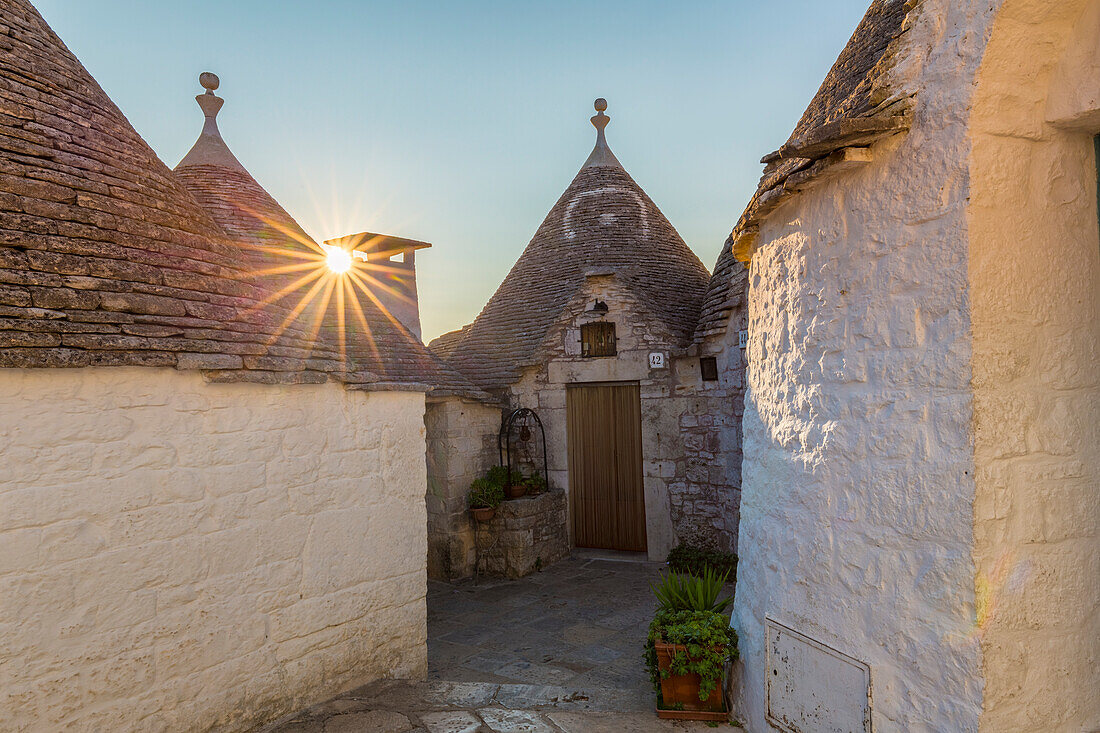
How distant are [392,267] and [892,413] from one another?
12886mm

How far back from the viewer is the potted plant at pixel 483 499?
8422 millimetres

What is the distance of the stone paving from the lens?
3.94m

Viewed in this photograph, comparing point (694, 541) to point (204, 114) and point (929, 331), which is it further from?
point (204, 114)

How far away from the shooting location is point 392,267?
1428 cm

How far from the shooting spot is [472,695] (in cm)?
455

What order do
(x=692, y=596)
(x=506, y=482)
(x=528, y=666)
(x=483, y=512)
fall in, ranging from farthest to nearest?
(x=506, y=482) < (x=483, y=512) < (x=528, y=666) < (x=692, y=596)

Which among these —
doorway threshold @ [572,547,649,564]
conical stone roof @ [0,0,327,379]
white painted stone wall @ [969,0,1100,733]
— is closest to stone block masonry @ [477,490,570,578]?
doorway threshold @ [572,547,649,564]

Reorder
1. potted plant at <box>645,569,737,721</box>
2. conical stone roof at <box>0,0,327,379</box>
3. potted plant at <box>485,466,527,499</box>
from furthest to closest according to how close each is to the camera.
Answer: potted plant at <box>485,466,527,499</box>, potted plant at <box>645,569,737,721</box>, conical stone roof at <box>0,0,327,379</box>

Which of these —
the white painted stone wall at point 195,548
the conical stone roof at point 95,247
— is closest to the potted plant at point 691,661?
the white painted stone wall at point 195,548

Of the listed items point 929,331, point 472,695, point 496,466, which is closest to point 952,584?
point 929,331

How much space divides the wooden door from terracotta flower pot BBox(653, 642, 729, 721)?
5252 mm

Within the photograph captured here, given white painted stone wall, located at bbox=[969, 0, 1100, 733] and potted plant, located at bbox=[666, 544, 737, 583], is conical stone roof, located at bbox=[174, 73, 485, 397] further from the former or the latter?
white painted stone wall, located at bbox=[969, 0, 1100, 733]

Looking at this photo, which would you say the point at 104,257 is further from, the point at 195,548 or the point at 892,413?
the point at 892,413

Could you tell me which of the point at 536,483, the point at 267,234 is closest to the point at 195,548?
the point at 267,234
